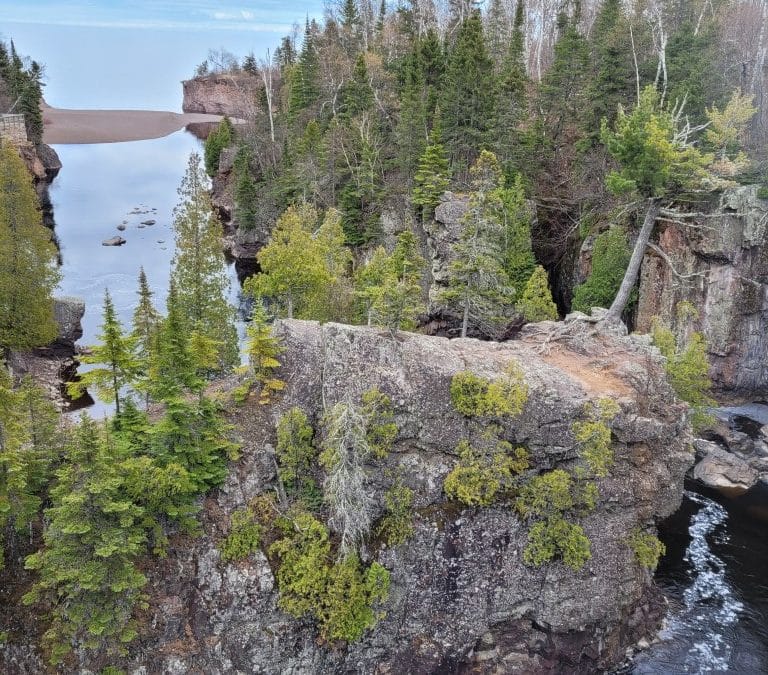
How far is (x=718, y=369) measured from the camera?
140ft

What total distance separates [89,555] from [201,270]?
17848 mm

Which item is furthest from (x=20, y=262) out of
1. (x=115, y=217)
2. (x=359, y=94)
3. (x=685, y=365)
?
(x=115, y=217)

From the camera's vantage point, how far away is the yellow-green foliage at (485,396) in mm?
23656

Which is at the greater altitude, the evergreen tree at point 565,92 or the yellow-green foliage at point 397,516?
the evergreen tree at point 565,92

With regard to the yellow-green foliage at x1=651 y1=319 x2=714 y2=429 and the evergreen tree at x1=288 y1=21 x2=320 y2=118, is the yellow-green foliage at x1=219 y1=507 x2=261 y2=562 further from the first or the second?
the evergreen tree at x1=288 y1=21 x2=320 y2=118

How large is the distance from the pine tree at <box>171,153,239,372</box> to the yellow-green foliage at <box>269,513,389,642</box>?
13.8m

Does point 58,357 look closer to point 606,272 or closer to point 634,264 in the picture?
point 606,272

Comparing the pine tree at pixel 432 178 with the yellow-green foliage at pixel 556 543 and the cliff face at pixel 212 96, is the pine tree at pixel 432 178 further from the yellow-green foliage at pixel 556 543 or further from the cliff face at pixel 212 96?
the cliff face at pixel 212 96

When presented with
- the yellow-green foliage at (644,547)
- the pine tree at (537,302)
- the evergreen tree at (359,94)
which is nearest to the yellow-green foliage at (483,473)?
the yellow-green foliage at (644,547)

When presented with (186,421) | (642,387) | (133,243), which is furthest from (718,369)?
(133,243)

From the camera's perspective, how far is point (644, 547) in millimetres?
24812

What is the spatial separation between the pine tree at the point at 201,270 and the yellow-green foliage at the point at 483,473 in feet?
49.9

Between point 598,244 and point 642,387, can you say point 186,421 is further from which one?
point 598,244

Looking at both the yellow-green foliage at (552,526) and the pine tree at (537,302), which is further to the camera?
the pine tree at (537,302)
